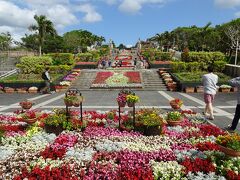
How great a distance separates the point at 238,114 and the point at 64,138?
5.26m

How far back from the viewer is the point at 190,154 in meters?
7.24

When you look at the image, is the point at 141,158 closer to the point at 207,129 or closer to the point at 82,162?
the point at 82,162

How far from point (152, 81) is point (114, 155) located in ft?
60.1

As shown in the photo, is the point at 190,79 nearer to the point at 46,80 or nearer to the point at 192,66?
the point at 192,66

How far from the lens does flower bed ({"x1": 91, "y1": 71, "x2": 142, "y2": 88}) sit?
24048 mm

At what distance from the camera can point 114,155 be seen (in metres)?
7.38

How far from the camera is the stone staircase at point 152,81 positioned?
23.5 meters

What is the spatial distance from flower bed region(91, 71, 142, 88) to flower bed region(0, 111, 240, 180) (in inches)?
554

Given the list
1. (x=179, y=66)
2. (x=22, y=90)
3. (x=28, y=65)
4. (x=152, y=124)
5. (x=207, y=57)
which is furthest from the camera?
(x=207, y=57)

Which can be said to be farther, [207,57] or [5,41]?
[5,41]

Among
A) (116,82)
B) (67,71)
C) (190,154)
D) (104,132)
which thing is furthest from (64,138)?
(67,71)

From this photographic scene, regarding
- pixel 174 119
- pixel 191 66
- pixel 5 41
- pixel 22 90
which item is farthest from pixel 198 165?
pixel 5 41

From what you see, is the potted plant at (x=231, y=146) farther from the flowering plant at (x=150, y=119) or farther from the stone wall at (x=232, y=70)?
the stone wall at (x=232, y=70)

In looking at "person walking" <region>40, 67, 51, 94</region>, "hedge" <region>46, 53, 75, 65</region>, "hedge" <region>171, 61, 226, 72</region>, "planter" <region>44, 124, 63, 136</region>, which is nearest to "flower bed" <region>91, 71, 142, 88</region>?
"hedge" <region>171, 61, 226, 72</region>
